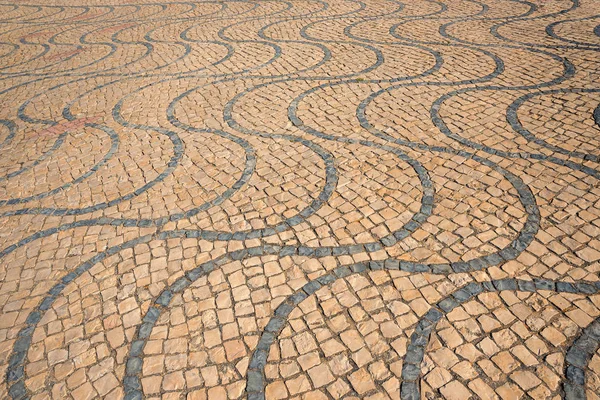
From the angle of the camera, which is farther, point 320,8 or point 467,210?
point 320,8

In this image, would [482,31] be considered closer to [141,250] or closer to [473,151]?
[473,151]

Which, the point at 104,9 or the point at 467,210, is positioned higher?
the point at 467,210

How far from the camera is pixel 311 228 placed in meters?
4.87

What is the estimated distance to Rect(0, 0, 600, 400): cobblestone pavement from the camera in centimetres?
355

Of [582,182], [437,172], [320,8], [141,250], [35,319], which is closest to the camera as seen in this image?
[35,319]

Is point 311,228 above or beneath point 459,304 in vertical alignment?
beneath

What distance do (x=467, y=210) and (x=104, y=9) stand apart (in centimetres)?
1626

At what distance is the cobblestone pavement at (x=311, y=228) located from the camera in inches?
140

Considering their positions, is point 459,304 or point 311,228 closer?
point 459,304

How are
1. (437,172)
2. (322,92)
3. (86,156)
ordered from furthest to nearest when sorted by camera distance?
(322,92), (86,156), (437,172)

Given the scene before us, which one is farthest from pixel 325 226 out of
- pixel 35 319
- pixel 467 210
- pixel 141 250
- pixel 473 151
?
pixel 35 319

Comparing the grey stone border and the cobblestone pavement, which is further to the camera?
the cobblestone pavement

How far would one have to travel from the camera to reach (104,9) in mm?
16109

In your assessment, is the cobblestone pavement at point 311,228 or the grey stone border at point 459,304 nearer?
the grey stone border at point 459,304
